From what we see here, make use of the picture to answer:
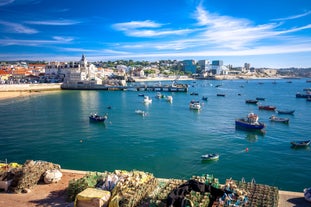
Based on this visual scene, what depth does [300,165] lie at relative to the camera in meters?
25.2

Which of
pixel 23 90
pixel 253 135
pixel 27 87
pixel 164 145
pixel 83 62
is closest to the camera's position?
pixel 164 145

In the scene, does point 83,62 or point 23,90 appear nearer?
point 23,90

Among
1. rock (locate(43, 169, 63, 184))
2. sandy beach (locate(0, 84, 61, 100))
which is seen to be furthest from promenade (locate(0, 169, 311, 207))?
sandy beach (locate(0, 84, 61, 100))

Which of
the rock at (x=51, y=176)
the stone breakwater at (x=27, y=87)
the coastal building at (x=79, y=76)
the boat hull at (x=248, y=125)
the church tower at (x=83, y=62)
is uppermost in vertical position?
the church tower at (x=83, y=62)

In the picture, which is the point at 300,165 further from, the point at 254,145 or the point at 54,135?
the point at 54,135

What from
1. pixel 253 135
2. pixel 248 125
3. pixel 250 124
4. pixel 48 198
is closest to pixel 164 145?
pixel 253 135

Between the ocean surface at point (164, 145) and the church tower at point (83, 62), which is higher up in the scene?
the church tower at point (83, 62)

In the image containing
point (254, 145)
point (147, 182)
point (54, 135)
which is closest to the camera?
point (147, 182)

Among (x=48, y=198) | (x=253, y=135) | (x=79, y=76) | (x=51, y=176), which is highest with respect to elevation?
(x=79, y=76)

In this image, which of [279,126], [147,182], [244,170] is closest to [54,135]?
[244,170]

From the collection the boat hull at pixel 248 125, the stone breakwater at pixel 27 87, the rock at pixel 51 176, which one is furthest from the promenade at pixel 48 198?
the stone breakwater at pixel 27 87

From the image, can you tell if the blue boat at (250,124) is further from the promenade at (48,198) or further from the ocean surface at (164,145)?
the promenade at (48,198)

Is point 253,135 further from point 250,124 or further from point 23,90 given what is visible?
point 23,90

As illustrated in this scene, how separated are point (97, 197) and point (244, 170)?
16.5m
